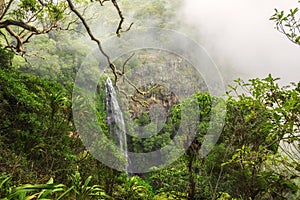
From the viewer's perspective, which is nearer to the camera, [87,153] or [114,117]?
[87,153]

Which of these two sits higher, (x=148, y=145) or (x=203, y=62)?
(x=203, y=62)

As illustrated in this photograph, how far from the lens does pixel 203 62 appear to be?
36.5m

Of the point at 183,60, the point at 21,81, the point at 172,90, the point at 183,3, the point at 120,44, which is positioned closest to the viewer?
the point at 21,81

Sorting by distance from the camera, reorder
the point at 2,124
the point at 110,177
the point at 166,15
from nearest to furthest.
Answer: the point at 2,124 < the point at 110,177 < the point at 166,15

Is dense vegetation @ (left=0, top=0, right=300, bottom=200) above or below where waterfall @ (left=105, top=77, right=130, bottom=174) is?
below

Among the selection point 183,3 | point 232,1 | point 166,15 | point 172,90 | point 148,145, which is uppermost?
point 232,1

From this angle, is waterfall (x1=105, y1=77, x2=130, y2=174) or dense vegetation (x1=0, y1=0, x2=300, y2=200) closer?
dense vegetation (x1=0, y1=0, x2=300, y2=200)

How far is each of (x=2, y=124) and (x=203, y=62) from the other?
3447 centimetres

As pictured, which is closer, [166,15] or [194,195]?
[194,195]

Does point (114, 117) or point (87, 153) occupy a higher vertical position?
point (114, 117)

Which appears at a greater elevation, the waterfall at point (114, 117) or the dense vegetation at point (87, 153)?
the waterfall at point (114, 117)

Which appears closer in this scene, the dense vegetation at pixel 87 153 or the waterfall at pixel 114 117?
the dense vegetation at pixel 87 153

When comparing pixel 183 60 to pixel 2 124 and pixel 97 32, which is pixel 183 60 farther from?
pixel 2 124

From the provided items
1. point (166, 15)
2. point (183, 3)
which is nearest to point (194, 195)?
point (166, 15)
